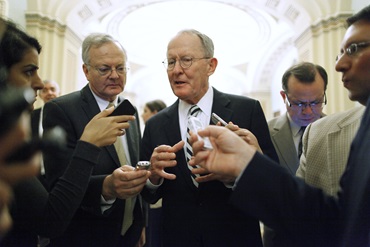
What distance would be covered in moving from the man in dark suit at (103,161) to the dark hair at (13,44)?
457mm

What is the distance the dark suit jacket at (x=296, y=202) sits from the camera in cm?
97

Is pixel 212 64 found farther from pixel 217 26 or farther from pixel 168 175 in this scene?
pixel 217 26

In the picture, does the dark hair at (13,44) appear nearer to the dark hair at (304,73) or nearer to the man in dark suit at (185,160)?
the man in dark suit at (185,160)

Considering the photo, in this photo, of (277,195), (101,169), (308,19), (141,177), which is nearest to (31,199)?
(141,177)

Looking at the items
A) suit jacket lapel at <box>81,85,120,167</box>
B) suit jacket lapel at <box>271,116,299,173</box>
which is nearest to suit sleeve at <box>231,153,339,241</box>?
suit jacket lapel at <box>81,85,120,167</box>

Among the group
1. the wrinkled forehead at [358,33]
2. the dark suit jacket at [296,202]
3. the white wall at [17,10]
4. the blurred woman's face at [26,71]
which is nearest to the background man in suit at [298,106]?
the wrinkled forehead at [358,33]

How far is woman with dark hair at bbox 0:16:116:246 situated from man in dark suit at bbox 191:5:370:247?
0.61m

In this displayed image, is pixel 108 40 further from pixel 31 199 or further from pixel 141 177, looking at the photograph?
pixel 31 199

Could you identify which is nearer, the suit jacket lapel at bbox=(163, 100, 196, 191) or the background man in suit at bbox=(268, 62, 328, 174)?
the suit jacket lapel at bbox=(163, 100, 196, 191)

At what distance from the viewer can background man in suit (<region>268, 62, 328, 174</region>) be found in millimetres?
2564

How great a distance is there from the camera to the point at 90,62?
6.97ft

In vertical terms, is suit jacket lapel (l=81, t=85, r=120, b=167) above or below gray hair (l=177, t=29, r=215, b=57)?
below

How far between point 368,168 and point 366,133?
12 centimetres

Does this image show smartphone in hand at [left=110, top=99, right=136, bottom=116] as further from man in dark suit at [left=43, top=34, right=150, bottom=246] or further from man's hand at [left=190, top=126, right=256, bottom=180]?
man's hand at [left=190, top=126, right=256, bottom=180]
